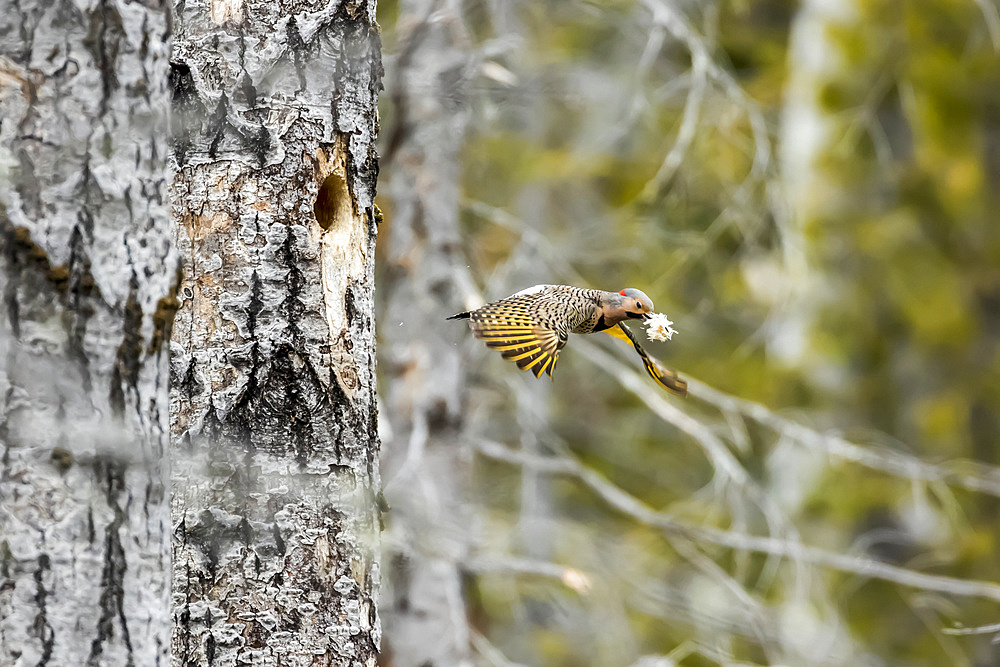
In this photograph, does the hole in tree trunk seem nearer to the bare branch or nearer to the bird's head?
the bird's head

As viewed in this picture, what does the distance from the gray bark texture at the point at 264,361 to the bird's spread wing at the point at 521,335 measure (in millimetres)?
368

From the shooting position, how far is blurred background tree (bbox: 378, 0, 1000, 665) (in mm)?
4270

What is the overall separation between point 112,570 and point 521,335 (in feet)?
4.15

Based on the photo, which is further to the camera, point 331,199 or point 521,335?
point 521,335

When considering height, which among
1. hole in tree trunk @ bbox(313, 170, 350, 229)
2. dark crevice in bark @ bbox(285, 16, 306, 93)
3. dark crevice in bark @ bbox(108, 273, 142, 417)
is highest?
dark crevice in bark @ bbox(285, 16, 306, 93)

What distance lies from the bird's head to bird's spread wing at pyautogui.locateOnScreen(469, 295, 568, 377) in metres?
0.21

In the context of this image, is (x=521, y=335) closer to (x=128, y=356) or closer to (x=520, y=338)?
(x=520, y=338)

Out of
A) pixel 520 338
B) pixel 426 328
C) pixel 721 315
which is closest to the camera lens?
pixel 520 338

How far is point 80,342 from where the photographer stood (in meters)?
1.35

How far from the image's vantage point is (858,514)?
7.88 m

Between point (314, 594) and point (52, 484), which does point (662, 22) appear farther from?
point (52, 484)

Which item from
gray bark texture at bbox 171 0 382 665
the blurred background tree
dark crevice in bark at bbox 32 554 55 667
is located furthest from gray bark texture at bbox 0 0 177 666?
the blurred background tree

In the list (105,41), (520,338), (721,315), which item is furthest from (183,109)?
(721,315)

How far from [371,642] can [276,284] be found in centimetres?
81
